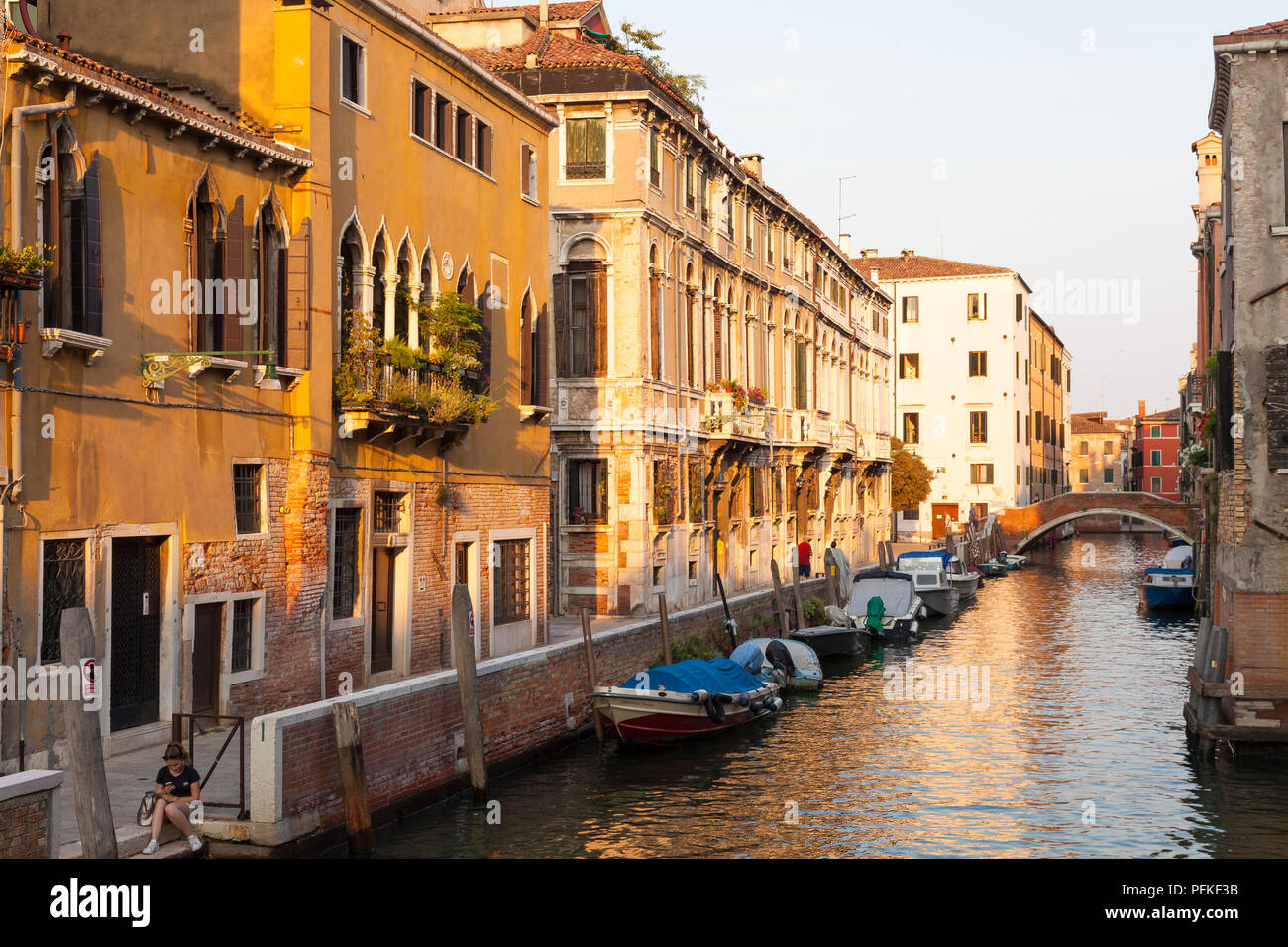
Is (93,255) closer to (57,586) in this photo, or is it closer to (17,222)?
(17,222)

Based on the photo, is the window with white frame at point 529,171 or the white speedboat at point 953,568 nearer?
the window with white frame at point 529,171

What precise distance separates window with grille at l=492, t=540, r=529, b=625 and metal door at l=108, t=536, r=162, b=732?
7185mm

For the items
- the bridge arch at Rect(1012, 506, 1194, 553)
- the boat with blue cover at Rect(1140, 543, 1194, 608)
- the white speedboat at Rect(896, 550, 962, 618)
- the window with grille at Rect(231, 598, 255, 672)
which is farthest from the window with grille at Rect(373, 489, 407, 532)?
the bridge arch at Rect(1012, 506, 1194, 553)

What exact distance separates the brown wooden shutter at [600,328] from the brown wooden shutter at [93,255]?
1395 cm

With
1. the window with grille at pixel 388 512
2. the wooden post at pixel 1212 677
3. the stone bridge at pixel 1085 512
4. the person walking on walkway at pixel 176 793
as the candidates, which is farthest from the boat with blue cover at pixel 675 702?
the stone bridge at pixel 1085 512

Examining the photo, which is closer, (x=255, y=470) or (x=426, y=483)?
(x=255, y=470)

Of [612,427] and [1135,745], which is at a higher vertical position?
[612,427]

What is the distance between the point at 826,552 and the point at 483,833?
84.4 ft

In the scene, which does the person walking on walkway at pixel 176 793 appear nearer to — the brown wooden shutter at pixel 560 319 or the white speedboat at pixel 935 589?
the brown wooden shutter at pixel 560 319

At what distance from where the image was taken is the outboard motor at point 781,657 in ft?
82.0

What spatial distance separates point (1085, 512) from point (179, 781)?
5418cm
